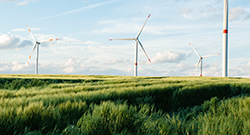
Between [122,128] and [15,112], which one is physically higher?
[15,112]

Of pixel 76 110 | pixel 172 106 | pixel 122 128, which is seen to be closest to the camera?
Answer: pixel 122 128

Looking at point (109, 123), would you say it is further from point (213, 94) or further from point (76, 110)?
point (213, 94)

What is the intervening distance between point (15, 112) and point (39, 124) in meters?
0.49

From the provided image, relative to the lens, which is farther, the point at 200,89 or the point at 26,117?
the point at 200,89

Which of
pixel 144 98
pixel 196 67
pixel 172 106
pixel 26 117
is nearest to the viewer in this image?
pixel 26 117

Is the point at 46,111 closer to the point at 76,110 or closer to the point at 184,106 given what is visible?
the point at 76,110

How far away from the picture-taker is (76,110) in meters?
5.05

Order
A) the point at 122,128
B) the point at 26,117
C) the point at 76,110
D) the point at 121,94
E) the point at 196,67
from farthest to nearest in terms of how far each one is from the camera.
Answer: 1. the point at 196,67
2. the point at 121,94
3. the point at 76,110
4. the point at 122,128
5. the point at 26,117

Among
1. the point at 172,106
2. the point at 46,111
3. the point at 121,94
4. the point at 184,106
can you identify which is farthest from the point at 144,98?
the point at 46,111

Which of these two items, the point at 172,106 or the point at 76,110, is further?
the point at 172,106

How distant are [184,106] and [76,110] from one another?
7.07 meters

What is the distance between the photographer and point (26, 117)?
3998 mm

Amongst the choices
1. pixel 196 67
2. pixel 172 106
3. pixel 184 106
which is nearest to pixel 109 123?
pixel 172 106

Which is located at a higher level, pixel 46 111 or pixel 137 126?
pixel 46 111
